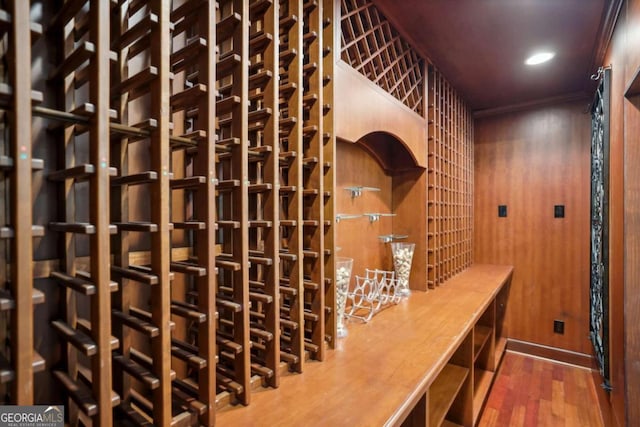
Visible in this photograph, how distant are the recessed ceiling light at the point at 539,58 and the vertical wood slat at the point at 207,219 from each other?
2.31 m

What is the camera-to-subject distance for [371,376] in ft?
3.65

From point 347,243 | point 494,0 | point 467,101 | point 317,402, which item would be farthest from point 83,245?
point 467,101

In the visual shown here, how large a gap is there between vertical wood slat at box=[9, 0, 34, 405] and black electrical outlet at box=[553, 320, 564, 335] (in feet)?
12.4

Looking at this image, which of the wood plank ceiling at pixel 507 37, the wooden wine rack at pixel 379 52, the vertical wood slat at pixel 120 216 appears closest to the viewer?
the vertical wood slat at pixel 120 216

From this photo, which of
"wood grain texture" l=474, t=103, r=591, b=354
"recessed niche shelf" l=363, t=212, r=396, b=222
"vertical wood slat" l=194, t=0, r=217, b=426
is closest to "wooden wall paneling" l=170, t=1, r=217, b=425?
"vertical wood slat" l=194, t=0, r=217, b=426

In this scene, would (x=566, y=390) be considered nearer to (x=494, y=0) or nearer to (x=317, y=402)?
(x=317, y=402)

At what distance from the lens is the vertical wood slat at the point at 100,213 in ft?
2.13

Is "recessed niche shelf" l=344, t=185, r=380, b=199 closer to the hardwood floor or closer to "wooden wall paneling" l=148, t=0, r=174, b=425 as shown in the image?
"wooden wall paneling" l=148, t=0, r=174, b=425

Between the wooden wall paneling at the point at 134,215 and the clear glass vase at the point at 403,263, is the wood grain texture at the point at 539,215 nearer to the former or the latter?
the clear glass vase at the point at 403,263

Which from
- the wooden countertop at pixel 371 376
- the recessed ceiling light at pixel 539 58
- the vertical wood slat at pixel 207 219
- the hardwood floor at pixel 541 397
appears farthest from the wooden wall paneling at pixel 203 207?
the recessed ceiling light at pixel 539 58

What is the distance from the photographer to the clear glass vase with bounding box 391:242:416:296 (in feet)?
7.07

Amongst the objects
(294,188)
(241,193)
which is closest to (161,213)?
(241,193)

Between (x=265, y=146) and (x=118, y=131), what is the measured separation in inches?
15.6

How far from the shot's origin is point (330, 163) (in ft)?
4.11
